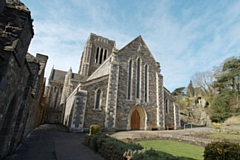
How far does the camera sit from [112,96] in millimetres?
15594

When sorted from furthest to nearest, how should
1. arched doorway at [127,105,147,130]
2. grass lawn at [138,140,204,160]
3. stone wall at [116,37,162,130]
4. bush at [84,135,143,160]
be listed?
arched doorway at [127,105,147,130]
stone wall at [116,37,162,130]
grass lawn at [138,140,204,160]
bush at [84,135,143,160]

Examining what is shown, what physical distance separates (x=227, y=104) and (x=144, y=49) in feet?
73.9

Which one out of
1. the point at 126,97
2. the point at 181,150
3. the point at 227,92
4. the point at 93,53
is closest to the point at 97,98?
the point at 126,97

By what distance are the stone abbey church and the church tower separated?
18466 millimetres

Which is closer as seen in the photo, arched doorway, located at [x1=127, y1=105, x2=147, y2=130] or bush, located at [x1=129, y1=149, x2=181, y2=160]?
bush, located at [x1=129, y1=149, x2=181, y2=160]

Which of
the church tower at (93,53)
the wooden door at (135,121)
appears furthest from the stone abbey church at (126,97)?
the church tower at (93,53)

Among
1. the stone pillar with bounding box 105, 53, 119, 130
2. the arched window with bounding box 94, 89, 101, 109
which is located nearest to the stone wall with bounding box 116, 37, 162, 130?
the stone pillar with bounding box 105, 53, 119, 130

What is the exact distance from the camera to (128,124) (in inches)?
641

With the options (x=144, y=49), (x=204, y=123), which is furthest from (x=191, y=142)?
(x=204, y=123)

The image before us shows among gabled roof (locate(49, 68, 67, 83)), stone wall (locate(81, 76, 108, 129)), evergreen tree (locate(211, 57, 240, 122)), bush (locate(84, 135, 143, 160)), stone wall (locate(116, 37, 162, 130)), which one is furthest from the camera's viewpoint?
gabled roof (locate(49, 68, 67, 83))

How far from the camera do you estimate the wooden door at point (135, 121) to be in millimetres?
17109

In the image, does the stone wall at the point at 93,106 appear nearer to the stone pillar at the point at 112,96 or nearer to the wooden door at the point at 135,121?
the stone pillar at the point at 112,96

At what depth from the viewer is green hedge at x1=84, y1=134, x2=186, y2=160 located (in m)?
3.83

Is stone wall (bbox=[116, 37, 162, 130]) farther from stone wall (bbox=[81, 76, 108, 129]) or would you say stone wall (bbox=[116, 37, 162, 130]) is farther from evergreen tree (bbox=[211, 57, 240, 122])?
evergreen tree (bbox=[211, 57, 240, 122])
